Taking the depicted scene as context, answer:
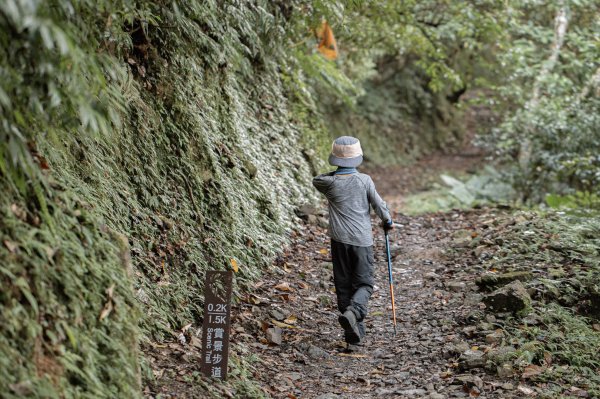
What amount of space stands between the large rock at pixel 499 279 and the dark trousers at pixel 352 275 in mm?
1608

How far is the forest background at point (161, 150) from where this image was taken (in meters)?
3.52

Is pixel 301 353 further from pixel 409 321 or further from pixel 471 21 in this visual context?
pixel 471 21

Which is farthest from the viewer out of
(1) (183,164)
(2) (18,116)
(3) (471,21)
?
(3) (471,21)

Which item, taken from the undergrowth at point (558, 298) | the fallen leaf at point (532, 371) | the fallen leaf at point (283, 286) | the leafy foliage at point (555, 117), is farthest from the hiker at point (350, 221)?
the leafy foliage at point (555, 117)

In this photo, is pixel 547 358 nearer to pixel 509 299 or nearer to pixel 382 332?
pixel 509 299

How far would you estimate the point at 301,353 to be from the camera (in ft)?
20.2

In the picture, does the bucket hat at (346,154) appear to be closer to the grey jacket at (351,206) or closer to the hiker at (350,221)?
the hiker at (350,221)

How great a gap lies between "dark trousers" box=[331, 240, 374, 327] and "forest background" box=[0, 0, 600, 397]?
1.05m

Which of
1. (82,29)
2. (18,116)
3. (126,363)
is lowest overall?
(126,363)

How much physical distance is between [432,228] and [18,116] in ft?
30.7

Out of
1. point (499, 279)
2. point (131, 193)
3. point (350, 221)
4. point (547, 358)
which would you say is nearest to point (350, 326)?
point (350, 221)

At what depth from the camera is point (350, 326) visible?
247 inches

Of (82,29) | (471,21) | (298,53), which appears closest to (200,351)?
(82,29)

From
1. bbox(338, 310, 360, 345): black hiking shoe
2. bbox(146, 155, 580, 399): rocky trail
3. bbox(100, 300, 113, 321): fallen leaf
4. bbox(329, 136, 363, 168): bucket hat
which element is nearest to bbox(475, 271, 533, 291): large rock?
bbox(146, 155, 580, 399): rocky trail
